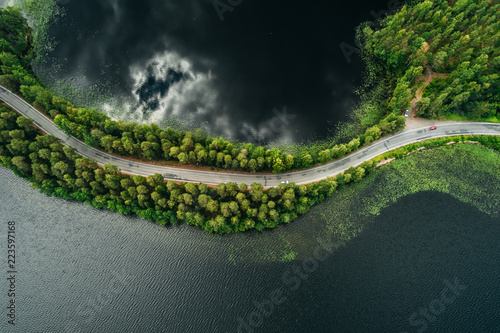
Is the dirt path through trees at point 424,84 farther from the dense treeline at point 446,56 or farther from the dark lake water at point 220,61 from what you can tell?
the dark lake water at point 220,61

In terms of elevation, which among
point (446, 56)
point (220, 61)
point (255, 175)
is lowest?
point (255, 175)

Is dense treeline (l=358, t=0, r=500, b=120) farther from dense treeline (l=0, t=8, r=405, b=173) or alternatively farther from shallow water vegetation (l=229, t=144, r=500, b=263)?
dense treeline (l=0, t=8, r=405, b=173)

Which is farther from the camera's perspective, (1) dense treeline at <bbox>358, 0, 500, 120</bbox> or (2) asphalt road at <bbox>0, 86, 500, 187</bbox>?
(1) dense treeline at <bbox>358, 0, 500, 120</bbox>

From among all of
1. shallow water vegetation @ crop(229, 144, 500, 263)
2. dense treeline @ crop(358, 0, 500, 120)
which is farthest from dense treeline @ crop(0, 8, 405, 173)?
dense treeline @ crop(358, 0, 500, 120)

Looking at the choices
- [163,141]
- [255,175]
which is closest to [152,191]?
[163,141]

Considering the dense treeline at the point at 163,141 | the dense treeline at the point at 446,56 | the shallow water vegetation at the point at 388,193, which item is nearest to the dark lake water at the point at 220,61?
the dense treeline at the point at 163,141

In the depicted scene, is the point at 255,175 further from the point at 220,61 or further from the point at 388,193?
the point at 220,61
